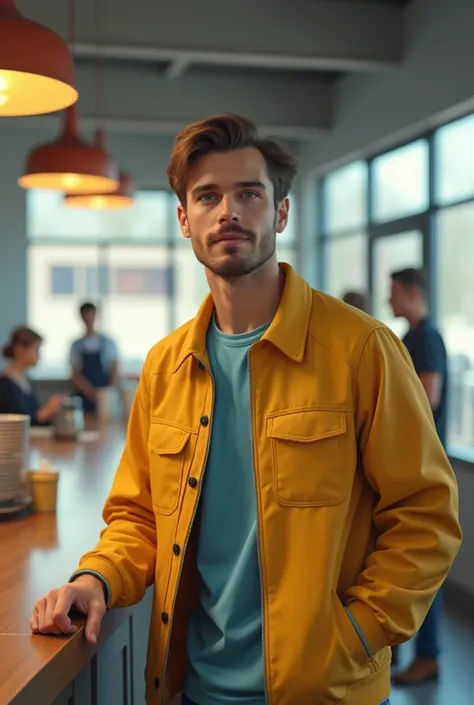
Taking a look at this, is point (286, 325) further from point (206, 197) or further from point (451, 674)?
point (451, 674)

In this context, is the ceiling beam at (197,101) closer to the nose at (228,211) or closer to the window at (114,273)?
the window at (114,273)

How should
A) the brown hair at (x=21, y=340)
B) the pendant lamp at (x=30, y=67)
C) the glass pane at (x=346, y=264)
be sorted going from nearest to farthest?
the pendant lamp at (x=30, y=67)
the brown hair at (x=21, y=340)
the glass pane at (x=346, y=264)

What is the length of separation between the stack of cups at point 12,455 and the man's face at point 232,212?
3.96ft

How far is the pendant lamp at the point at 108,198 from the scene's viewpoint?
514 cm

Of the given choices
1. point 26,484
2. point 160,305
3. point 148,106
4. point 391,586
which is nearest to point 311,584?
point 391,586

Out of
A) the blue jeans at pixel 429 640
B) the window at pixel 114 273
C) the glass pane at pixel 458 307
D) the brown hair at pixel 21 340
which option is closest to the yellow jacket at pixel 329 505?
the blue jeans at pixel 429 640

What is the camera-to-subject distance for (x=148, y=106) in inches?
279

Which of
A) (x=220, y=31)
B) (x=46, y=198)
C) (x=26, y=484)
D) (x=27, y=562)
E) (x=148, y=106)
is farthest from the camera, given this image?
(x=46, y=198)

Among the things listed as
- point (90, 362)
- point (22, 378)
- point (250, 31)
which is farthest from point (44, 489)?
point (90, 362)

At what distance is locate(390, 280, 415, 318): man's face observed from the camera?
4.05m

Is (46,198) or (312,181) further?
(46,198)

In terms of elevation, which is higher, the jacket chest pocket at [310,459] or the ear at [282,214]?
the ear at [282,214]

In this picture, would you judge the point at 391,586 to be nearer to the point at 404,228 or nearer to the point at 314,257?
the point at 404,228

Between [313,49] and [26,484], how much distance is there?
397cm
